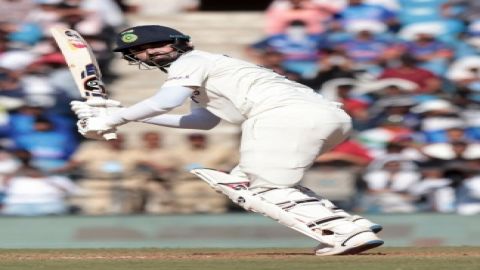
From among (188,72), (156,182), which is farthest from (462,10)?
(188,72)

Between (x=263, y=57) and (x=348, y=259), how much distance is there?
5.50m

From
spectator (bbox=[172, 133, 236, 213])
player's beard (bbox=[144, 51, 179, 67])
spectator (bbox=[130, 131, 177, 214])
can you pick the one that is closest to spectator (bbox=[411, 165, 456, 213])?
spectator (bbox=[172, 133, 236, 213])

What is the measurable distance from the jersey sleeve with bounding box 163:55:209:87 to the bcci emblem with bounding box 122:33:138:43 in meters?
0.33

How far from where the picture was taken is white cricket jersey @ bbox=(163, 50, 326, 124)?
6989 millimetres

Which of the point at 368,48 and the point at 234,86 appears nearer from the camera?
the point at 234,86

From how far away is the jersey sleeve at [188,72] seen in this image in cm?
689

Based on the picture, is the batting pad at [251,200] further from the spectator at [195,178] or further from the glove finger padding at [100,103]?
the spectator at [195,178]

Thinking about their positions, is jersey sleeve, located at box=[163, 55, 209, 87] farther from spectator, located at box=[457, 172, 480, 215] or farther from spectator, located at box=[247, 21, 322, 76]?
spectator, located at box=[247, 21, 322, 76]

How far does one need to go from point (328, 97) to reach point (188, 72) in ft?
14.8

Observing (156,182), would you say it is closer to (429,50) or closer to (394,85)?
(394,85)

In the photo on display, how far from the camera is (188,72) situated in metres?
6.92

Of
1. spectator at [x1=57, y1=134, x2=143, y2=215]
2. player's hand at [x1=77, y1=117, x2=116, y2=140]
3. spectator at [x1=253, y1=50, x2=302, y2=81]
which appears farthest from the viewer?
spectator at [x1=253, y1=50, x2=302, y2=81]

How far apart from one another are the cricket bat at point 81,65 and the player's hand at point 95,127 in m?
0.40

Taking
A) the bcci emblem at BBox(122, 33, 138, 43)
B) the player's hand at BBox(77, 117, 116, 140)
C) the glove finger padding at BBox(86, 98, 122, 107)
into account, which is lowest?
the player's hand at BBox(77, 117, 116, 140)
